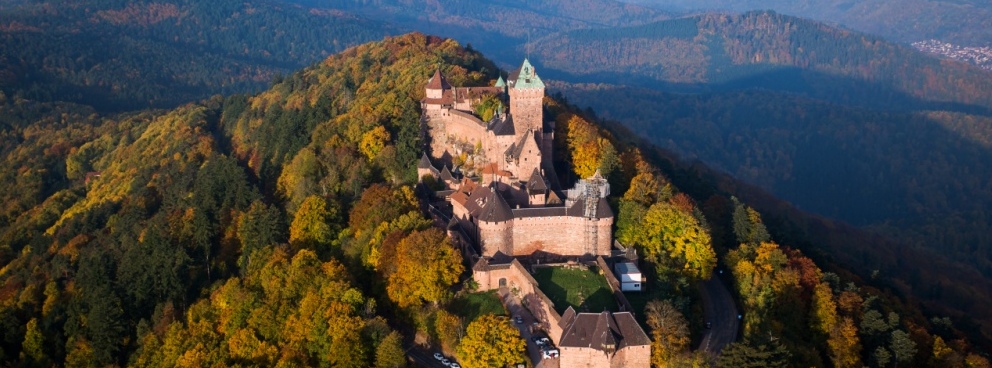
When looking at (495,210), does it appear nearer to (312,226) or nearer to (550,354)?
(550,354)

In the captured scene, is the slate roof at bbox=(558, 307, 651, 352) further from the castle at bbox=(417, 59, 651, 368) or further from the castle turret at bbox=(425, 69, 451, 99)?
the castle turret at bbox=(425, 69, 451, 99)

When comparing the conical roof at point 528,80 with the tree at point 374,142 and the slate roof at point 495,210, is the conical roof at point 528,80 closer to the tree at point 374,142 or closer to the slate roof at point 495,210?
the slate roof at point 495,210

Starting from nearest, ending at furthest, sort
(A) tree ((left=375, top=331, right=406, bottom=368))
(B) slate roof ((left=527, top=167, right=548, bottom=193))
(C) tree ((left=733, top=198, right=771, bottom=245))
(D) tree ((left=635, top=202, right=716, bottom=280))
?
(A) tree ((left=375, top=331, right=406, bottom=368)), (D) tree ((left=635, top=202, right=716, bottom=280)), (B) slate roof ((left=527, top=167, right=548, bottom=193)), (C) tree ((left=733, top=198, right=771, bottom=245))

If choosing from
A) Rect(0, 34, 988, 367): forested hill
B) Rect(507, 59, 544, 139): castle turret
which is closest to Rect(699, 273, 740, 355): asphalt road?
Rect(0, 34, 988, 367): forested hill

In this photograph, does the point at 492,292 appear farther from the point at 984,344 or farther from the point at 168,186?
the point at 168,186

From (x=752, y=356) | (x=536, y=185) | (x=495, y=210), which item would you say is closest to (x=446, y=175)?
(x=536, y=185)

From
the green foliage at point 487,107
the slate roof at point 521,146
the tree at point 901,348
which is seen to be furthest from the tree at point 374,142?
the tree at point 901,348
